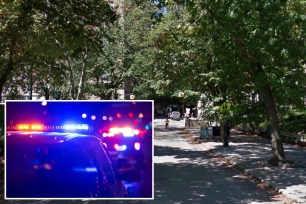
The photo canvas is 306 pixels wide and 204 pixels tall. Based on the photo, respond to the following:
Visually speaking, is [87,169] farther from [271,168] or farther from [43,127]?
[271,168]

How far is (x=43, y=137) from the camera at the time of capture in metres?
2.20

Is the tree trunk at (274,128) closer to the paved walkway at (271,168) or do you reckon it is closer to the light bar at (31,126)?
the paved walkway at (271,168)

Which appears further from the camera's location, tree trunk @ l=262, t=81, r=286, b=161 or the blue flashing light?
tree trunk @ l=262, t=81, r=286, b=161

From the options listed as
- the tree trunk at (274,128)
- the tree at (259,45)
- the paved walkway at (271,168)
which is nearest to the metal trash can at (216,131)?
the paved walkway at (271,168)

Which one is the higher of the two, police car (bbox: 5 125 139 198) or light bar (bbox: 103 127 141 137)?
light bar (bbox: 103 127 141 137)

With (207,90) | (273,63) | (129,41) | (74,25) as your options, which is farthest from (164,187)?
(129,41)

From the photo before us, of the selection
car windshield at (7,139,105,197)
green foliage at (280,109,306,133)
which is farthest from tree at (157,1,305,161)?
car windshield at (7,139,105,197)

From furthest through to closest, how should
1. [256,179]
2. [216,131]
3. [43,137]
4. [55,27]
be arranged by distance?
[216,131] < [256,179] < [55,27] < [43,137]

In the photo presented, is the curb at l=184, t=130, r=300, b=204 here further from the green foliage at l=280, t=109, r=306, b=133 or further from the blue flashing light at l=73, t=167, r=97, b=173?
the blue flashing light at l=73, t=167, r=97, b=173

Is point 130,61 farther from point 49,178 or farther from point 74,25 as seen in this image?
point 49,178

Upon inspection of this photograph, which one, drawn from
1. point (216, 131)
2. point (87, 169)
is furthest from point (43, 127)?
point (216, 131)

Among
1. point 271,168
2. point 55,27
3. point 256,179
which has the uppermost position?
point 55,27

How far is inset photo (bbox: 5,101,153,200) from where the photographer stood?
2213 millimetres

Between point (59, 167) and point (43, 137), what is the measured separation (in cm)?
19
